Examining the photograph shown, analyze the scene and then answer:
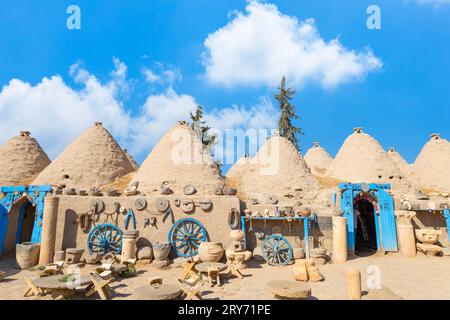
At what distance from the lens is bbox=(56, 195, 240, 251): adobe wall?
10.2 m

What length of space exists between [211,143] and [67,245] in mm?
18516

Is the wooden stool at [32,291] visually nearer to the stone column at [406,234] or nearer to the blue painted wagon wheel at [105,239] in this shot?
the blue painted wagon wheel at [105,239]

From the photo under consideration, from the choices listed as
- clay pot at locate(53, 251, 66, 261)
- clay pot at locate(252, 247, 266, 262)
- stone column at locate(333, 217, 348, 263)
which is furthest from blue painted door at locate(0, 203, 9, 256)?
stone column at locate(333, 217, 348, 263)

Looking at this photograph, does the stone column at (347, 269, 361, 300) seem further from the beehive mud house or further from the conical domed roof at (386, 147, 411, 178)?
the conical domed roof at (386, 147, 411, 178)

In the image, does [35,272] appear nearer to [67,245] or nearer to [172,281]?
[67,245]

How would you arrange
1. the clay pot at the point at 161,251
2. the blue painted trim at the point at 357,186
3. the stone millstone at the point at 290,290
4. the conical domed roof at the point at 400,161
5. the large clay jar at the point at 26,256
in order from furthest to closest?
1. the conical domed roof at the point at 400,161
2. the blue painted trim at the point at 357,186
3. the clay pot at the point at 161,251
4. the large clay jar at the point at 26,256
5. the stone millstone at the point at 290,290

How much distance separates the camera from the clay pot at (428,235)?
1100 centimetres

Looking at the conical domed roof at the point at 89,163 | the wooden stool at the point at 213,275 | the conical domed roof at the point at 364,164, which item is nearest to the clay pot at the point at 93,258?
the wooden stool at the point at 213,275

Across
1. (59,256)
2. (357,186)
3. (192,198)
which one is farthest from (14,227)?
(357,186)

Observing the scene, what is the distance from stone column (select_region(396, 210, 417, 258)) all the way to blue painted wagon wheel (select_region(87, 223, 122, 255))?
35.9ft

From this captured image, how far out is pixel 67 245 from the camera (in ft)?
33.1

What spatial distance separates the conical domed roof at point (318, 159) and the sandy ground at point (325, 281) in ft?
58.1

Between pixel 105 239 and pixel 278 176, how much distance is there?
355 inches
